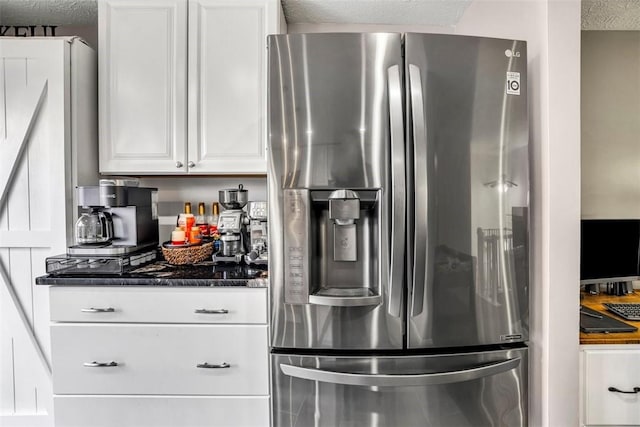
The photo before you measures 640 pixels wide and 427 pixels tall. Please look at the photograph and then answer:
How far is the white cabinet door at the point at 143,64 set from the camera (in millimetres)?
1778

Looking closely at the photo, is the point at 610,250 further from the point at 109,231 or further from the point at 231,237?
the point at 109,231

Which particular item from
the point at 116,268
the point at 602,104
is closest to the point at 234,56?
the point at 116,268

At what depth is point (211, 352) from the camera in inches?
56.4

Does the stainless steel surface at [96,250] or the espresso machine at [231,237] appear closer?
the stainless steel surface at [96,250]

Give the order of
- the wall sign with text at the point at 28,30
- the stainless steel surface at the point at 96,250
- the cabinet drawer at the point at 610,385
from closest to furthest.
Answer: the cabinet drawer at the point at 610,385
the stainless steel surface at the point at 96,250
the wall sign with text at the point at 28,30

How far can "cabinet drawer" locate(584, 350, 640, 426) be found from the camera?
1.33 m

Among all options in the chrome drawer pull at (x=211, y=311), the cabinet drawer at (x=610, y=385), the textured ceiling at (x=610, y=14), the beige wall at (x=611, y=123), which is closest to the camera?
the cabinet drawer at (x=610, y=385)

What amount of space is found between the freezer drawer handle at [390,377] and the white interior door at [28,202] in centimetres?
133

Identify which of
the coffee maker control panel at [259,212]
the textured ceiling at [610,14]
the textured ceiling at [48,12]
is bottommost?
the coffee maker control panel at [259,212]

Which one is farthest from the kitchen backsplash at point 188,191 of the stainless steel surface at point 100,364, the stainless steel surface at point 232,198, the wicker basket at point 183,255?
the stainless steel surface at point 100,364

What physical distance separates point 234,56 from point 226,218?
0.81 metres

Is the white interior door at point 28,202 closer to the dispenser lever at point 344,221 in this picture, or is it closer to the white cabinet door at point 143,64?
the white cabinet door at point 143,64

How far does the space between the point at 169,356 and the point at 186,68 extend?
1.35 meters

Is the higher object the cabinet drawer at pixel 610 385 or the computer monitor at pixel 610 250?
the computer monitor at pixel 610 250
